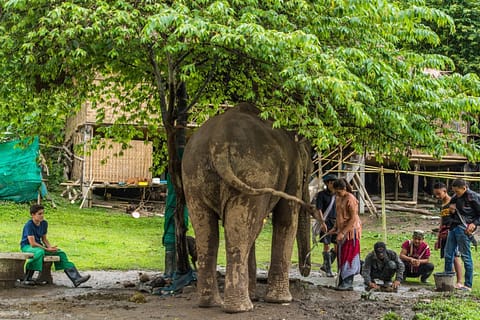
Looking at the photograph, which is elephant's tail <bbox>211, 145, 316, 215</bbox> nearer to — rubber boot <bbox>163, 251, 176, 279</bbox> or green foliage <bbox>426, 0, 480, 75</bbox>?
rubber boot <bbox>163, 251, 176, 279</bbox>

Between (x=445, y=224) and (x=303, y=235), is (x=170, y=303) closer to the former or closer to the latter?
(x=303, y=235)

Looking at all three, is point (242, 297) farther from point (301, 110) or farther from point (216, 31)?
point (216, 31)

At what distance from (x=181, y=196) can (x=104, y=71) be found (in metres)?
2.44

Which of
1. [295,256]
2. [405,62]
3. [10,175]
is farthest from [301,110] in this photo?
[10,175]

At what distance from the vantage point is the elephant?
7750 millimetres

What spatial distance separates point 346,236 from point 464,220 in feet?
6.48

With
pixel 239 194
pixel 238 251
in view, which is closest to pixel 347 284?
pixel 238 251

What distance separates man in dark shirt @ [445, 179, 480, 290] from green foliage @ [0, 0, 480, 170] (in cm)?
179

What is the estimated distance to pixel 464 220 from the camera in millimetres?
10961

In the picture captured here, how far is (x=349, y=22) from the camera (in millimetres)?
8445

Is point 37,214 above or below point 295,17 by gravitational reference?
below

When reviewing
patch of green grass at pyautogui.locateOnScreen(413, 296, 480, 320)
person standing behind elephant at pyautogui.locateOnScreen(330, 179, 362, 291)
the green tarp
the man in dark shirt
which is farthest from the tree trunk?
the green tarp

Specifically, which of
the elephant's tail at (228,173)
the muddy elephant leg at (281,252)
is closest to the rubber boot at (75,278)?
the muddy elephant leg at (281,252)

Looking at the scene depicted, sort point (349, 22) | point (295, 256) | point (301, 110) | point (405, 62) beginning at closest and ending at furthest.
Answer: point (301, 110) < point (349, 22) < point (405, 62) < point (295, 256)
